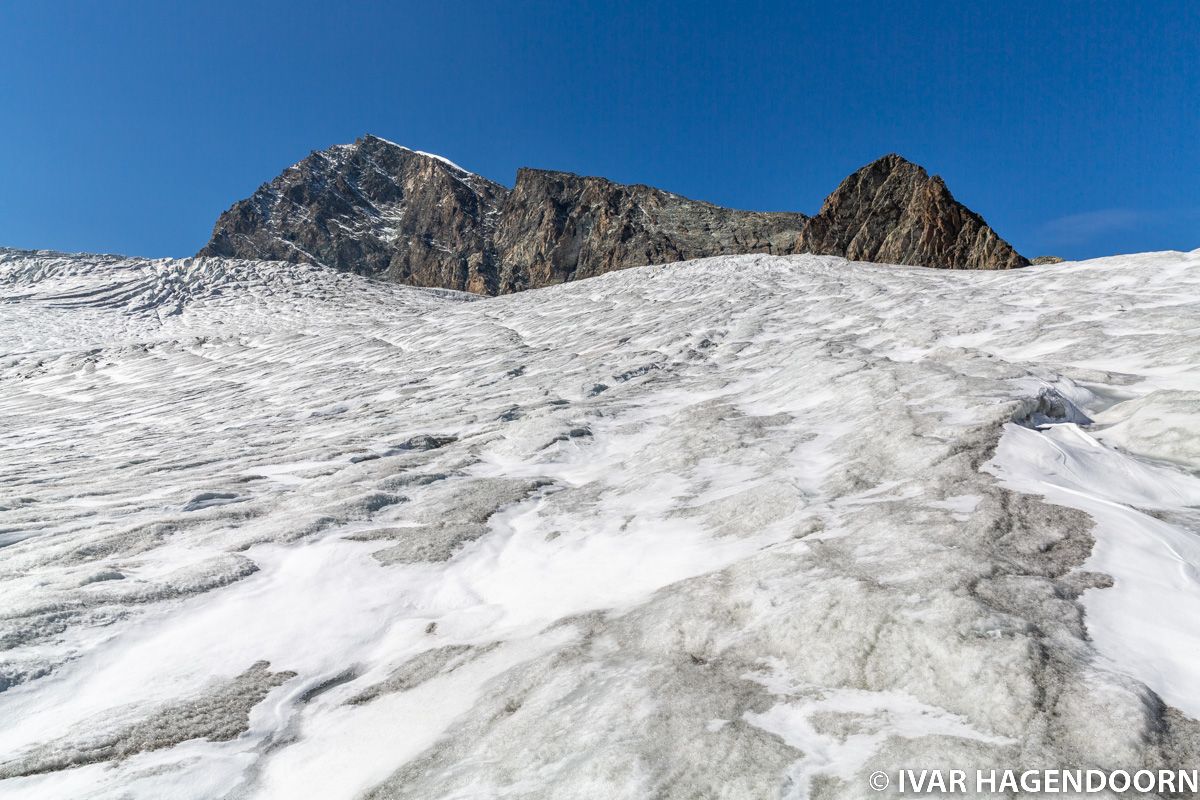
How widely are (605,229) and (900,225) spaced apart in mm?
63669

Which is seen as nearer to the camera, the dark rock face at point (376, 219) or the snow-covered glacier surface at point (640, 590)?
the snow-covered glacier surface at point (640, 590)

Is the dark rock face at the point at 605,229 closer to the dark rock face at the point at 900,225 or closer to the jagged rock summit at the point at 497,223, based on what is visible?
the jagged rock summit at the point at 497,223

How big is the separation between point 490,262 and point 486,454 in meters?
151

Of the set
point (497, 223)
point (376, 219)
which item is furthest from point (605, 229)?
point (376, 219)

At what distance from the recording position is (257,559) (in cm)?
721

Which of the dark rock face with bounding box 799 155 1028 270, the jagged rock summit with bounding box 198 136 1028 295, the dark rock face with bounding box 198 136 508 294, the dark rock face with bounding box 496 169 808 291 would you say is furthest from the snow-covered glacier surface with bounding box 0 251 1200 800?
the dark rock face with bounding box 198 136 508 294

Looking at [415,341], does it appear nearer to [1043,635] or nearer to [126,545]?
[126,545]

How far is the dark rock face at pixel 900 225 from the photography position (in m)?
74.5

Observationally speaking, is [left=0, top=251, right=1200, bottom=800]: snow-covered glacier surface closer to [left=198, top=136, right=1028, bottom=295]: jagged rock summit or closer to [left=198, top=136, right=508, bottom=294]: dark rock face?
[left=198, top=136, right=1028, bottom=295]: jagged rock summit

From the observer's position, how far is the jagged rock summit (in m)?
90.2

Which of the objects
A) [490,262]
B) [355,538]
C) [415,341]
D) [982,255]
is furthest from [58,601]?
[490,262]

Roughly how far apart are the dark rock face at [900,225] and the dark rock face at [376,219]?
83143 millimetres

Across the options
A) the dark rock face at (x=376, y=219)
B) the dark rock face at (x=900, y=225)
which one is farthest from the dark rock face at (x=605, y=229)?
the dark rock face at (x=376, y=219)

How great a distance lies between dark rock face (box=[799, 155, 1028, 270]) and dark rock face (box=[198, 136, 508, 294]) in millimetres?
83143
